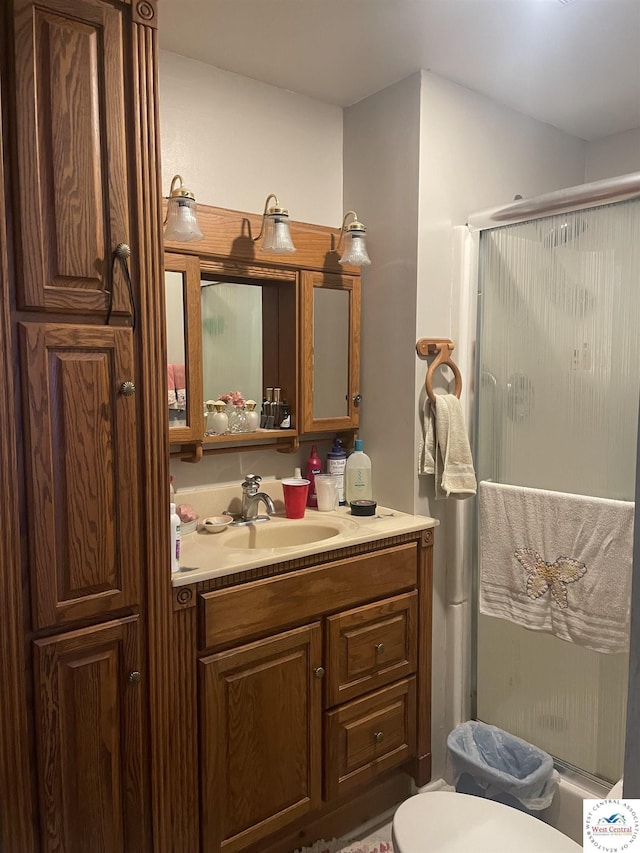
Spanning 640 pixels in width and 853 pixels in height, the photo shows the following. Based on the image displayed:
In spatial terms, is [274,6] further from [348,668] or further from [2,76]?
[348,668]

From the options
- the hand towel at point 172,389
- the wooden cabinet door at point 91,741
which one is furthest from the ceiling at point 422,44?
the wooden cabinet door at point 91,741

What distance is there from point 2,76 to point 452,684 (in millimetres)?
2212

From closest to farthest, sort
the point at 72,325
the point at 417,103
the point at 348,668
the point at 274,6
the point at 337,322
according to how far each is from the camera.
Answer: the point at 72,325
the point at 274,6
the point at 348,668
the point at 417,103
the point at 337,322

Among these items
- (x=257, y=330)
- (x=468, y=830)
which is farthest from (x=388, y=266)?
(x=468, y=830)

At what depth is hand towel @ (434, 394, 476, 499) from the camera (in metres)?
2.11

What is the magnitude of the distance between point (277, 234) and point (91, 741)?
1.47m

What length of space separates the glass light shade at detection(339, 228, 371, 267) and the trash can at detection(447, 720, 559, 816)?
161 cm

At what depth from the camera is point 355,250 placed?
211 centimetres

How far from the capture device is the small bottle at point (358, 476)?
90.0 inches

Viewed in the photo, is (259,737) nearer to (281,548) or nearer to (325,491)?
(281,548)

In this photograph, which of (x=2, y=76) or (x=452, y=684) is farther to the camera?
(x=452, y=684)

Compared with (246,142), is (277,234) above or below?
below

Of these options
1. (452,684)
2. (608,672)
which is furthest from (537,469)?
(452,684)

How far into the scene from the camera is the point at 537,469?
209cm
